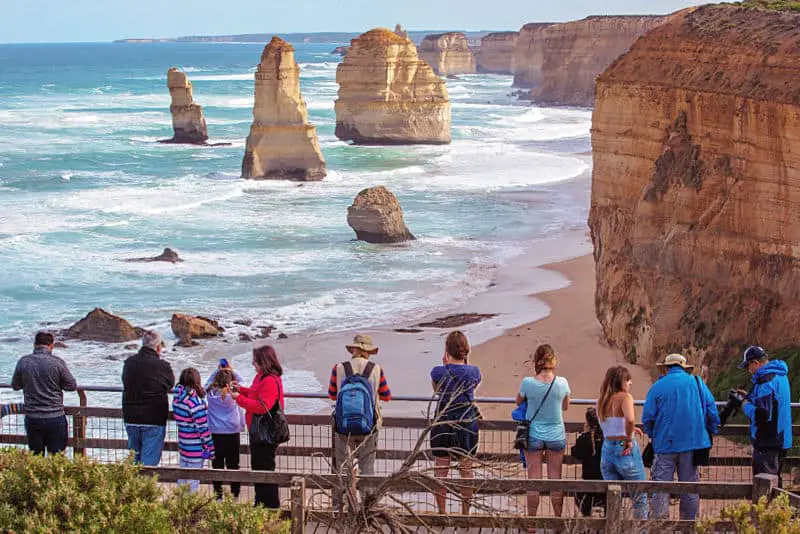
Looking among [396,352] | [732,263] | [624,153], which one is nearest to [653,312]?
[732,263]

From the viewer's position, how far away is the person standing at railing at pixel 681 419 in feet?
27.0

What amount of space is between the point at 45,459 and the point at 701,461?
458 cm

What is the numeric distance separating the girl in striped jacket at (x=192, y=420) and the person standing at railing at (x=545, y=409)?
2430 mm

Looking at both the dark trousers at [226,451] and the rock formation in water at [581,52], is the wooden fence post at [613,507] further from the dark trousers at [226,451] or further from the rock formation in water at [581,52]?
the rock formation in water at [581,52]

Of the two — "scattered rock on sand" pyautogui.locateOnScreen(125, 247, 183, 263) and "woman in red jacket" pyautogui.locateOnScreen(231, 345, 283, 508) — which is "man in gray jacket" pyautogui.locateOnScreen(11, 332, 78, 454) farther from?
"scattered rock on sand" pyautogui.locateOnScreen(125, 247, 183, 263)

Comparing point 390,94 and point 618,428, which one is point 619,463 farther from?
point 390,94

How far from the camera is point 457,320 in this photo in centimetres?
2397

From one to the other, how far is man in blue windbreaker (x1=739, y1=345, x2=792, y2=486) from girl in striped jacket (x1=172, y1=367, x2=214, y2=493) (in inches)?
160

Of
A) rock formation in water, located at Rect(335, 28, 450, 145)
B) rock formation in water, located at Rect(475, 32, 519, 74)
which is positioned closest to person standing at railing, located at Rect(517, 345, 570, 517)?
rock formation in water, located at Rect(335, 28, 450, 145)

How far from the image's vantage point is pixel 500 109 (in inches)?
3816

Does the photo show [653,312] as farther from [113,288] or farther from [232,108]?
[232,108]

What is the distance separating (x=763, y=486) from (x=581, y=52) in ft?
329

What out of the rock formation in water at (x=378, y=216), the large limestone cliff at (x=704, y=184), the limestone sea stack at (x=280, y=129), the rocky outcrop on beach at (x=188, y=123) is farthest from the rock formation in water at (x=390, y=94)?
the large limestone cliff at (x=704, y=184)

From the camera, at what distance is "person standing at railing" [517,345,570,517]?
839cm
